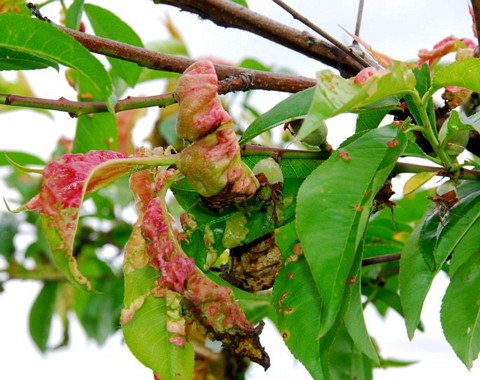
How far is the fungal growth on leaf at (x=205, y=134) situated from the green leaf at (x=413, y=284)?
23 centimetres

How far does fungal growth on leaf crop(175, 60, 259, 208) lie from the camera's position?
63cm

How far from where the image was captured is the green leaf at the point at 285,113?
68 centimetres

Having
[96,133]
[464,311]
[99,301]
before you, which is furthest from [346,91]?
[99,301]

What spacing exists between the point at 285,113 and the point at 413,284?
0.73ft

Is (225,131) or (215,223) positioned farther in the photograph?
(215,223)

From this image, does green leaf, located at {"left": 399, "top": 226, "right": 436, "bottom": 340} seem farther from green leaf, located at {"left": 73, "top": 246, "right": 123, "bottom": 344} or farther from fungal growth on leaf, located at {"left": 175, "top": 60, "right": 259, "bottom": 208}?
green leaf, located at {"left": 73, "top": 246, "right": 123, "bottom": 344}

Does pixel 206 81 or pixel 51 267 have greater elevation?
pixel 51 267

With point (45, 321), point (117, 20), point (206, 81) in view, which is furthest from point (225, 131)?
point (45, 321)

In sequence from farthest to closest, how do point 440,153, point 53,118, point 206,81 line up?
point 53,118 → point 440,153 → point 206,81

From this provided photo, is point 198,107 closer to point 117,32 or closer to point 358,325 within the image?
point 358,325

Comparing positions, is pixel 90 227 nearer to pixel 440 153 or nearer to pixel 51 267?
pixel 51 267

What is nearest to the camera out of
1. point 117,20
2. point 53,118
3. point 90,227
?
point 117,20

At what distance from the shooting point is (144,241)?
696mm

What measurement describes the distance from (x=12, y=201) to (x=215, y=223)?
1.46 m
